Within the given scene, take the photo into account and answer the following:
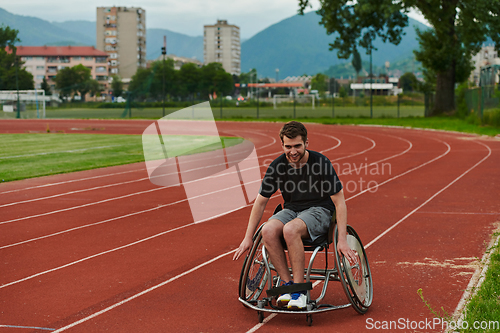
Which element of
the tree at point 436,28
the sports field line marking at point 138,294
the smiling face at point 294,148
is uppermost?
the tree at point 436,28

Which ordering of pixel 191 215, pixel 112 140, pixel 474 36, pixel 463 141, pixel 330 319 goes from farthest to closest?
pixel 474 36
pixel 112 140
pixel 463 141
pixel 191 215
pixel 330 319

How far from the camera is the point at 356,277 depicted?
4355 mm

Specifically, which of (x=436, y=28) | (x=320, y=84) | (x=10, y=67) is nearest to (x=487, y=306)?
(x=436, y=28)

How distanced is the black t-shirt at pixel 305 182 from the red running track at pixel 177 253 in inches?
32.3

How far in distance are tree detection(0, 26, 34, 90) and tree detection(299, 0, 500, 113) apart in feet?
155

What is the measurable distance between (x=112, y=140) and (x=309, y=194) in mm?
19868

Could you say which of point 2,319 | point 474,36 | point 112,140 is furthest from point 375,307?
point 474,36

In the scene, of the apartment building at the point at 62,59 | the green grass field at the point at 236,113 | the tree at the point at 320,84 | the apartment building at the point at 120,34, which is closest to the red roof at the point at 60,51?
the apartment building at the point at 62,59

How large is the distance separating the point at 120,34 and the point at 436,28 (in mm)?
135972

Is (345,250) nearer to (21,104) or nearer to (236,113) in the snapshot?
(21,104)

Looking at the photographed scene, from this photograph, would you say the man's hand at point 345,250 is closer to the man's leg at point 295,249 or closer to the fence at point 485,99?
the man's leg at point 295,249

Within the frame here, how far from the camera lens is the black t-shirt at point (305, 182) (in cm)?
447

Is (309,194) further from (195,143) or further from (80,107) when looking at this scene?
(80,107)

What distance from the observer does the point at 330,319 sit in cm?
421
